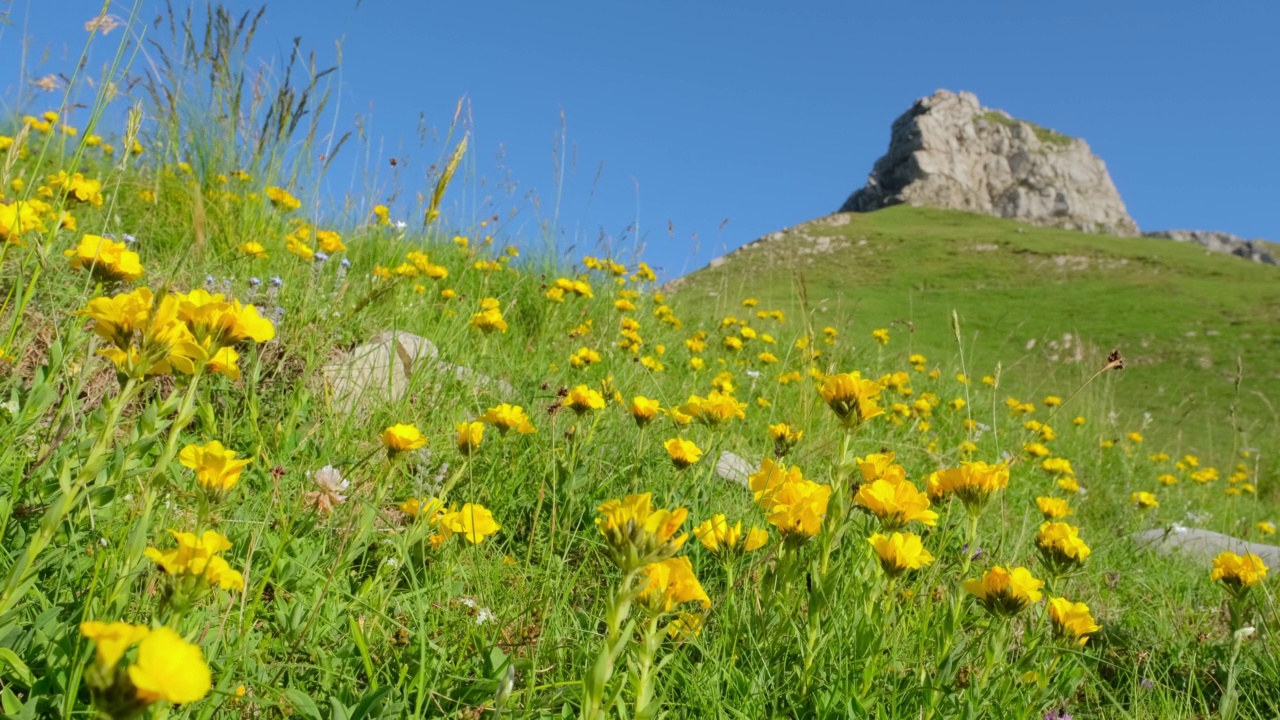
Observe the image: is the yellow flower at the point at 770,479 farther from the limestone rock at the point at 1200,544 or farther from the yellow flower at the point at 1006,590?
the limestone rock at the point at 1200,544

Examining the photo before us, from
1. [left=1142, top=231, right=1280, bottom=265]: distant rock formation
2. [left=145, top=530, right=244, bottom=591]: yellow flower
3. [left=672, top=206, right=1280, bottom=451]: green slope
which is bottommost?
[left=145, top=530, right=244, bottom=591]: yellow flower

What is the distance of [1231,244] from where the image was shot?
92875 mm

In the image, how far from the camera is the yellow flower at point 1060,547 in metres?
1.52

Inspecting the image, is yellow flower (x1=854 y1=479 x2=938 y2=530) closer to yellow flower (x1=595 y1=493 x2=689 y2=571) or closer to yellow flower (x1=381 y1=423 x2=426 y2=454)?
yellow flower (x1=595 y1=493 x2=689 y2=571)

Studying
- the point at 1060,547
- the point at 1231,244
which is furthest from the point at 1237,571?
the point at 1231,244

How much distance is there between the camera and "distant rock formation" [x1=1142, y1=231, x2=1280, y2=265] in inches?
3342

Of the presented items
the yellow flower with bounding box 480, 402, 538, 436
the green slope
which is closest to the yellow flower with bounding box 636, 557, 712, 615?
the yellow flower with bounding box 480, 402, 538, 436

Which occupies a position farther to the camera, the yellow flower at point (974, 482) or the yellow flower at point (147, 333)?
the yellow flower at point (974, 482)

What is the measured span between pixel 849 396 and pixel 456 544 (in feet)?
3.36

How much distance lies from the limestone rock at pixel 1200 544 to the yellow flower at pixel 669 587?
11.2 feet

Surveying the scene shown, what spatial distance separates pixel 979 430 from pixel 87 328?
208 inches

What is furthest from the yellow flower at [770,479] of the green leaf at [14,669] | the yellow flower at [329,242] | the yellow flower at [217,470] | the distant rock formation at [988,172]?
the distant rock formation at [988,172]

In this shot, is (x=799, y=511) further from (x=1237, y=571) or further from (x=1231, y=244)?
(x=1231, y=244)

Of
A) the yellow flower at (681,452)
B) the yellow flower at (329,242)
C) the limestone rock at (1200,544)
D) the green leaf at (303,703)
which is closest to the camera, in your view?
the green leaf at (303,703)
